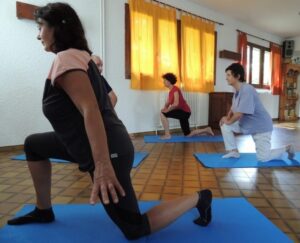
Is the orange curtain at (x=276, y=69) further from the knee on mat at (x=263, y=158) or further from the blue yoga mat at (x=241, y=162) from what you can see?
→ the knee on mat at (x=263, y=158)

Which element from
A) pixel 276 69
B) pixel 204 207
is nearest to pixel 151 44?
pixel 204 207

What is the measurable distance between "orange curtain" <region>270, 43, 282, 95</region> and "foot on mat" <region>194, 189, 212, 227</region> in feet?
26.3

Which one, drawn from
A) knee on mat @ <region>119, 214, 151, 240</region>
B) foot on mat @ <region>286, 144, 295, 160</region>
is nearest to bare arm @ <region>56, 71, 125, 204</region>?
knee on mat @ <region>119, 214, 151, 240</region>

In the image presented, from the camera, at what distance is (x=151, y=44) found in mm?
4797

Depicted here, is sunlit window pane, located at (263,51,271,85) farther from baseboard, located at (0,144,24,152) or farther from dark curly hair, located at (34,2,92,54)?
dark curly hair, located at (34,2,92,54)

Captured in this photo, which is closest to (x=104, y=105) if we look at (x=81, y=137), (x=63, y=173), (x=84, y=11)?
(x=81, y=137)

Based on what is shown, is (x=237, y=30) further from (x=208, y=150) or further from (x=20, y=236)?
(x=20, y=236)

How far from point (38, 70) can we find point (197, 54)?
3168mm

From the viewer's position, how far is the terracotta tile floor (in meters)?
1.70

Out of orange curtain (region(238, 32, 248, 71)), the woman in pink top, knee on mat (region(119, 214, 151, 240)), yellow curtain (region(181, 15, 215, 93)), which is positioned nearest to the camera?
knee on mat (region(119, 214, 151, 240))

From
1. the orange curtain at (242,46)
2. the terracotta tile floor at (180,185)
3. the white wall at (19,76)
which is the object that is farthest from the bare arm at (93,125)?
the orange curtain at (242,46)

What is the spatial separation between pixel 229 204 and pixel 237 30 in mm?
6176

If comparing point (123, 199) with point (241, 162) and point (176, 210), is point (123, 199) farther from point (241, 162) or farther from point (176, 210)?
point (241, 162)

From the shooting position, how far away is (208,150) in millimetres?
3592
